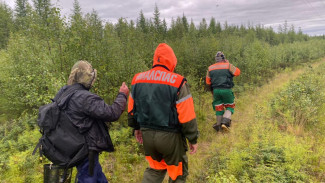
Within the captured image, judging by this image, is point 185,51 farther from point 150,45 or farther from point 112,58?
point 112,58

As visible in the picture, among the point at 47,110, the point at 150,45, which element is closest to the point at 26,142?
the point at 47,110

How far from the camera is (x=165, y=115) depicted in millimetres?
2352

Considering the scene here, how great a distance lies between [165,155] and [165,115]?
551 mm

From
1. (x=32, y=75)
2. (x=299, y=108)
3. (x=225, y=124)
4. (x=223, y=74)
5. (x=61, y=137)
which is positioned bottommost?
(x=225, y=124)

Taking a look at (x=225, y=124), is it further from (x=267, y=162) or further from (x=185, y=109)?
(x=185, y=109)

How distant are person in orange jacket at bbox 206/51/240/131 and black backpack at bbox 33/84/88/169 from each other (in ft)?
13.5

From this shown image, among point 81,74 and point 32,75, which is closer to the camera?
point 81,74

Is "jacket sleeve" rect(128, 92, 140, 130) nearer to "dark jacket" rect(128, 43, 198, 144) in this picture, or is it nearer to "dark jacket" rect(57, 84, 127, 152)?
"dark jacket" rect(128, 43, 198, 144)

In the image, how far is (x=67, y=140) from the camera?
2.21 m

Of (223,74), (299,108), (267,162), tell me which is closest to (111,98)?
(223,74)

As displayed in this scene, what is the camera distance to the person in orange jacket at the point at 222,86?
5.30 m

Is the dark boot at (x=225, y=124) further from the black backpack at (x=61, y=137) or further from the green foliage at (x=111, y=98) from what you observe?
the black backpack at (x=61, y=137)

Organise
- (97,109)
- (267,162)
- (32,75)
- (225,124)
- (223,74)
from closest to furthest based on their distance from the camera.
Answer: (97,109) → (267,162) → (32,75) → (223,74) → (225,124)

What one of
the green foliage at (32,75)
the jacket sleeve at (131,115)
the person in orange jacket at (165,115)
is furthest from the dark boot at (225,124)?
the green foliage at (32,75)
